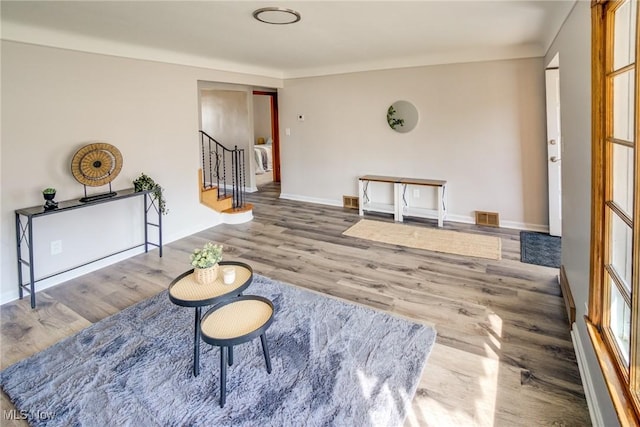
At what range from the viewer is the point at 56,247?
3.46 m

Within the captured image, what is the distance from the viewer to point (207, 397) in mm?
1942

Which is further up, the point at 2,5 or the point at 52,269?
the point at 2,5

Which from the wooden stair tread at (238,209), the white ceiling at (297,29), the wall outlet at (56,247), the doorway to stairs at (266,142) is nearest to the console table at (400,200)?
the white ceiling at (297,29)

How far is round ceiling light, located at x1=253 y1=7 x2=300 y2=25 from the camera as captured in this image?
111 inches

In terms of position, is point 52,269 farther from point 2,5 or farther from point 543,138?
point 543,138

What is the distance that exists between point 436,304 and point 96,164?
3417 mm

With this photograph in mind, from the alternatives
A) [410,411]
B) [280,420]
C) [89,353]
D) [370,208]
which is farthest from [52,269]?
[370,208]

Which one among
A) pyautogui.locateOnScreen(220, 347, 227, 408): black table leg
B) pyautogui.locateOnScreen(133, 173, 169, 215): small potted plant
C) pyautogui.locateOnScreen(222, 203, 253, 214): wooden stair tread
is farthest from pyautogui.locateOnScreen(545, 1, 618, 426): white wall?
pyautogui.locateOnScreen(222, 203, 253, 214): wooden stair tread

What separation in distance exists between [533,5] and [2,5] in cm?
403

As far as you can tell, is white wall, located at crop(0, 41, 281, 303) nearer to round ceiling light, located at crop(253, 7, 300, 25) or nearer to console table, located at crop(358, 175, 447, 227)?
round ceiling light, located at crop(253, 7, 300, 25)

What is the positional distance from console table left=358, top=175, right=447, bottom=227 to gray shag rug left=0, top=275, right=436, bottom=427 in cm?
274

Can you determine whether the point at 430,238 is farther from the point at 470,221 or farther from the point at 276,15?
the point at 276,15

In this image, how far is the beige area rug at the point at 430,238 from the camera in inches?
160

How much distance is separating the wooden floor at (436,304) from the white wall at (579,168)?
0.25 m
